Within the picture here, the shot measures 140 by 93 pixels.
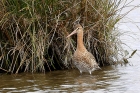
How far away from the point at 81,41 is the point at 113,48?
77 centimetres

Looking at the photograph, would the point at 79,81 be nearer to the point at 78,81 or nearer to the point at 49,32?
the point at 78,81

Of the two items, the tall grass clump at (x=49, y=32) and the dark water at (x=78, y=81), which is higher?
the tall grass clump at (x=49, y=32)

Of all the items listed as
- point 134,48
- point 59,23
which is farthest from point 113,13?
point 134,48

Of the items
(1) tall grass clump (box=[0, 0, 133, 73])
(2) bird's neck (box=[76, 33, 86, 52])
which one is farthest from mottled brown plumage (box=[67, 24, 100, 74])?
(1) tall grass clump (box=[0, 0, 133, 73])

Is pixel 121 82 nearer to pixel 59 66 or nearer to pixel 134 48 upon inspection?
pixel 59 66

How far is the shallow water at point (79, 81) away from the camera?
28.4 ft

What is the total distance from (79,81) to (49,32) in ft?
3.71

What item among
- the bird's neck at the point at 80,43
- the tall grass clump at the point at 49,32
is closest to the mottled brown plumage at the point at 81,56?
the bird's neck at the point at 80,43

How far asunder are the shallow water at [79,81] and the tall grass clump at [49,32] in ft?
0.73

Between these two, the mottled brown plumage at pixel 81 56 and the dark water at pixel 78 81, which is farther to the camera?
the mottled brown plumage at pixel 81 56

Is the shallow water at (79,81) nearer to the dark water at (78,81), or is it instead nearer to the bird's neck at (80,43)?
the dark water at (78,81)

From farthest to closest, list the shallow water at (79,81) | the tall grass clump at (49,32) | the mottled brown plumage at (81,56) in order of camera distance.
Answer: the mottled brown plumage at (81,56), the tall grass clump at (49,32), the shallow water at (79,81)

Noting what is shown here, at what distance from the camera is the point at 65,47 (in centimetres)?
981

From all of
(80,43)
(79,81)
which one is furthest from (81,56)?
(79,81)
